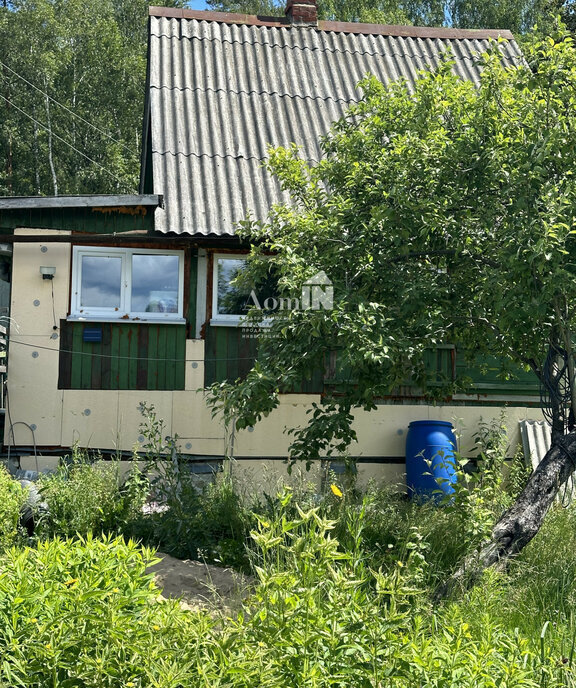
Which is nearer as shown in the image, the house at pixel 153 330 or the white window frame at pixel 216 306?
the house at pixel 153 330

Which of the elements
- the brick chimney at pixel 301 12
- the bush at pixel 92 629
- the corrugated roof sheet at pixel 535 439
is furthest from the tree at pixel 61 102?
the bush at pixel 92 629

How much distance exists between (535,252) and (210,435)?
5368mm

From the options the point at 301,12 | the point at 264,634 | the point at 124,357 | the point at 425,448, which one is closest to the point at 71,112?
the point at 301,12

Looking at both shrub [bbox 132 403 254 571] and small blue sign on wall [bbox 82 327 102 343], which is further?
small blue sign on wall [bbox 82 327 102 343]

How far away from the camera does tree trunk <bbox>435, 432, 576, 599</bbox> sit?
5.47 metres

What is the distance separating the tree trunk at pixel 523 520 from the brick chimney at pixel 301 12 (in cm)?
1056

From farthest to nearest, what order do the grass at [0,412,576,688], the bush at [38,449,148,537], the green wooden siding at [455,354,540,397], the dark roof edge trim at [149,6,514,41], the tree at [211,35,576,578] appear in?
the dark roof edge trim at [149,6,514,41] < the green wooden siding at [455,354,540,397] < the bush at [38,449,148,537] < the tree at [211,35,576,578] < the grass at [0,412,576,688]

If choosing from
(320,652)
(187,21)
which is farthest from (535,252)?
(187,21)

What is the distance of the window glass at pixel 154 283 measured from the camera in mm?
9828

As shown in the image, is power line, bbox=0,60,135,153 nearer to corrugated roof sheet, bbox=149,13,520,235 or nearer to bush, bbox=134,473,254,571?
corrugated roof sheet, bbox=149,13,520,235

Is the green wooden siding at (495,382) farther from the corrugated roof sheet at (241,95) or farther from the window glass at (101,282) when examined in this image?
the window glass at (101,282)

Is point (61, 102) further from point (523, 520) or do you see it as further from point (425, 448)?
point (523, 520)

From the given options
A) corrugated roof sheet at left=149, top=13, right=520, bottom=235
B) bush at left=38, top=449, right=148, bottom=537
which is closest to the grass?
bush at left=38, top=449, right=148, bottom=537

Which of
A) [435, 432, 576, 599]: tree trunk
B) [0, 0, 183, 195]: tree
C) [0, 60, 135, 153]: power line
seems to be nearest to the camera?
[435, 432, 576, 599]: tree trunk
